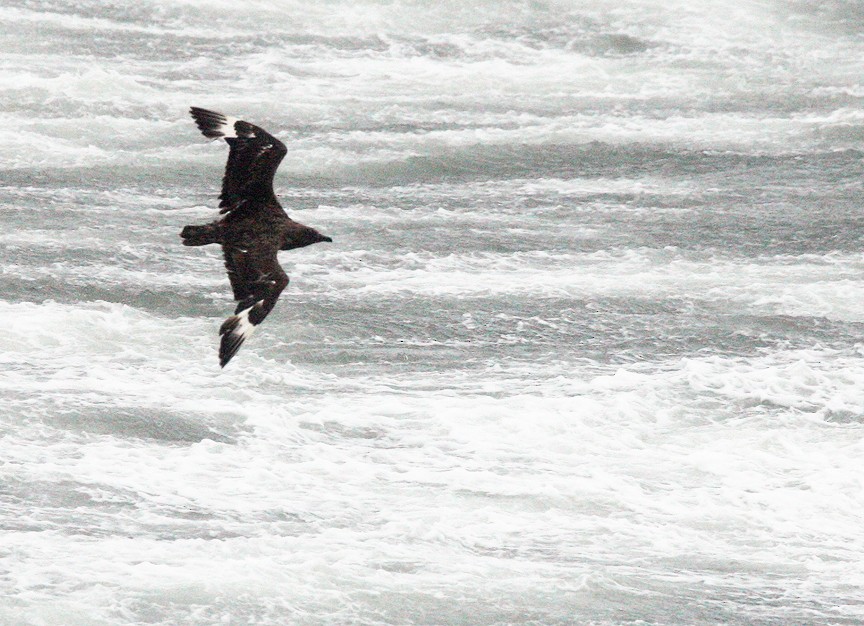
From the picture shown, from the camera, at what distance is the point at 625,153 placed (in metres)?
16.3

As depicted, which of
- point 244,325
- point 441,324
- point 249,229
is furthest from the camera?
point 441,324

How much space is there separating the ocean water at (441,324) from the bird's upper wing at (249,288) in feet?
3.67

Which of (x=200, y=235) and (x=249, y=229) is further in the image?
(x=249, y=229)

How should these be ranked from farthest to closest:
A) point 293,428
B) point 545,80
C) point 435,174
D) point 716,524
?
point 545,80, point 435,174, point 293,428, point 716,524

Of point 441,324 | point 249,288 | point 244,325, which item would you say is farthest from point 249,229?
point 441,324

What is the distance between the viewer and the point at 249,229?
32.2 ft

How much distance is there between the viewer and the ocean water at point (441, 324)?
9594 millimetres

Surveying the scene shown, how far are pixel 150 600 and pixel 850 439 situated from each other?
17.0 feet

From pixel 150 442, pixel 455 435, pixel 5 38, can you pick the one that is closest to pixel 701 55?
pixel 5 38

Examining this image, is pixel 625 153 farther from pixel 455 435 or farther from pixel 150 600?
pixel 150 600

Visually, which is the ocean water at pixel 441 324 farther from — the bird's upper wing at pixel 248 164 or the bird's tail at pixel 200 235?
the bird's upper wing at pixel 248 164

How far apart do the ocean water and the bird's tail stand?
164 centimetres

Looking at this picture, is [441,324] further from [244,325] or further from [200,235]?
[200,235]

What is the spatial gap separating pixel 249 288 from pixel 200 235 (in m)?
0.45
